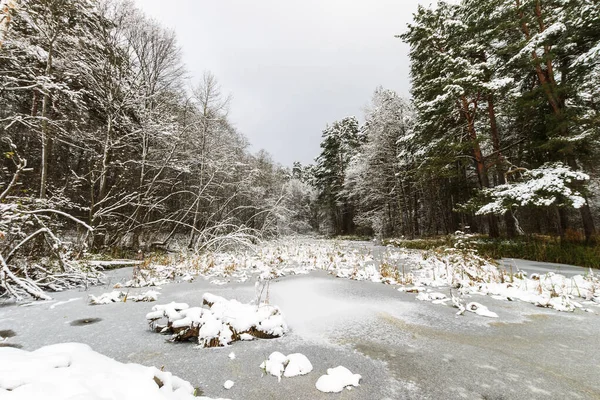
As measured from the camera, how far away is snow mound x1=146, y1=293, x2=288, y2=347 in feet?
8.71

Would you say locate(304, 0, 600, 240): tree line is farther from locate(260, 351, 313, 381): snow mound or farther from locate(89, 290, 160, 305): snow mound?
locate(89, 290, 160, 305): snow mound

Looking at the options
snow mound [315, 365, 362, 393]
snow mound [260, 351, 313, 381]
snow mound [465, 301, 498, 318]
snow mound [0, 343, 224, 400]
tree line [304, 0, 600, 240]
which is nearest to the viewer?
snow mound [0, 343, 224, 400]

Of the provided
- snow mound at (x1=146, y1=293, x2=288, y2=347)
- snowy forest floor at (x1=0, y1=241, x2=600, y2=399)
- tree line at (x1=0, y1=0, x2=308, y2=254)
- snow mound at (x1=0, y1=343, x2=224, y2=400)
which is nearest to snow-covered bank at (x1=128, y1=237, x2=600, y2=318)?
snowy forest floor at (x1=0, y1=241, x2=600, y2=399)

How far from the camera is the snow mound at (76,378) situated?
111cm

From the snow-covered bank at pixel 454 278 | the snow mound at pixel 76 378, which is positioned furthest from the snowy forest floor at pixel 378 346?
the snow mound at pixel 76 378

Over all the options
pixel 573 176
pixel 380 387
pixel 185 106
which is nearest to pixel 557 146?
pixel 573 176

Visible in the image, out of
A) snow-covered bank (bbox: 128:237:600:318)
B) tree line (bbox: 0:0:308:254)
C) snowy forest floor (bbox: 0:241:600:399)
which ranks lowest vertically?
snowy forest floor (bbox: 0:241:600:399)

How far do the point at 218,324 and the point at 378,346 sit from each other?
69.9 inches

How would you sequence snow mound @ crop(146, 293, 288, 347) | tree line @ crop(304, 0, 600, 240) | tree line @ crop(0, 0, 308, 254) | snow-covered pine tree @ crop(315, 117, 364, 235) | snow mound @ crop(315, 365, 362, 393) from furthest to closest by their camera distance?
1. snow-covered pine tree @ crop(315, 117, 364, 235)
2. tree line @ crop(304, 0, 600, 240)
3. tree line @ crop(0, 0, 308, 254)
4. snow mound @ crop(146, 293, 288, 347)
5. snow mound @ crop(315, 365, 362, 393)

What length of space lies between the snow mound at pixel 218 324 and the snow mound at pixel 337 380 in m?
1.03

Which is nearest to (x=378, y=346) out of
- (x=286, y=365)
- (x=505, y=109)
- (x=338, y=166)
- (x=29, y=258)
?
(x=286, y=365)

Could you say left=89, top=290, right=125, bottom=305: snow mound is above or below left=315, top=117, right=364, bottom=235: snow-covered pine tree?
below

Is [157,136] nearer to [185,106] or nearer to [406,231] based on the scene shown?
[185,106]

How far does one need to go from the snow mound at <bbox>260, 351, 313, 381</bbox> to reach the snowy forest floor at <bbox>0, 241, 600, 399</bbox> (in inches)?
2.1
